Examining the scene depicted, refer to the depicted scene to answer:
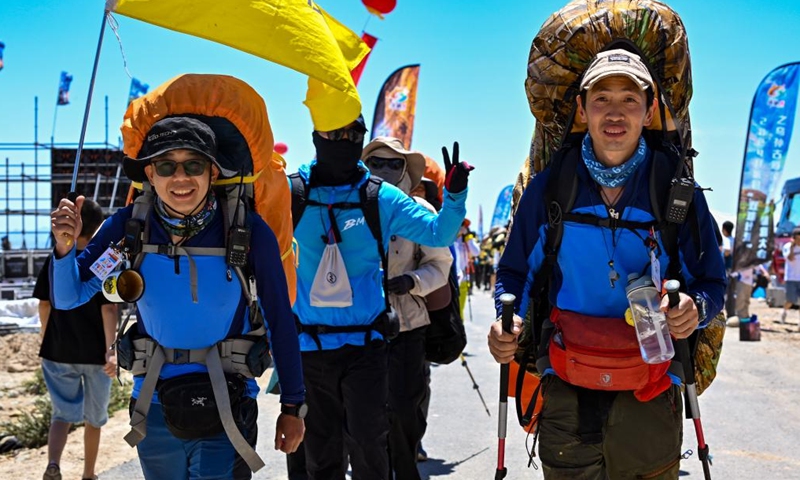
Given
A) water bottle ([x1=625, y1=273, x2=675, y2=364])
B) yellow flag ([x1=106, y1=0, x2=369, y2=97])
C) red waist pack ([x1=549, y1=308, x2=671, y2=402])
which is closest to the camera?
water bottle ([x1=625, y1=273, x2=675, y2=364])

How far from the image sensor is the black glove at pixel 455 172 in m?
4.43

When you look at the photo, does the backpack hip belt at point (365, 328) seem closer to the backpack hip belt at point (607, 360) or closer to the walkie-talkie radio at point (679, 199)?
the backpack hip belt at point (607, 360)

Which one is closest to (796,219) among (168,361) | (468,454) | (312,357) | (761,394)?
(761,394)

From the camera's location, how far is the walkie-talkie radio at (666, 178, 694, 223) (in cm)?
311

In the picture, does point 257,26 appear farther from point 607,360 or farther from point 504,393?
point 607,360

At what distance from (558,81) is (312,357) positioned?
2088mm

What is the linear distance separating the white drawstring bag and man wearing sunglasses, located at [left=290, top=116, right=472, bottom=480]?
0.01m

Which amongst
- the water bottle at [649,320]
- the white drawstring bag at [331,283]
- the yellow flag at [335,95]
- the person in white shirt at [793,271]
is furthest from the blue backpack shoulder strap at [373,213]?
the person in white shirt at [793,271]

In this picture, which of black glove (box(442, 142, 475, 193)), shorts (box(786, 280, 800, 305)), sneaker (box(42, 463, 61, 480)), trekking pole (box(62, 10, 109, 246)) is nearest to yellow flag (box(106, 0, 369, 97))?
trekking pole (box(62, 10, 109, 246))

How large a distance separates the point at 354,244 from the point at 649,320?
2.09 m

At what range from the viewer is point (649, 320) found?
307 cm

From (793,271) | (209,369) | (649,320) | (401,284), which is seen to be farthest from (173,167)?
(793,271)

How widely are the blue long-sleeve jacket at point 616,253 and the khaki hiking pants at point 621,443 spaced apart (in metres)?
0.38

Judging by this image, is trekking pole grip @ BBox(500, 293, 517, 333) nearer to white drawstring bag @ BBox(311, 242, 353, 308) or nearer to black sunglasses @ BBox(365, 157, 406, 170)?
white drawstring bag @ BBox(311, 242, 353, 308)
